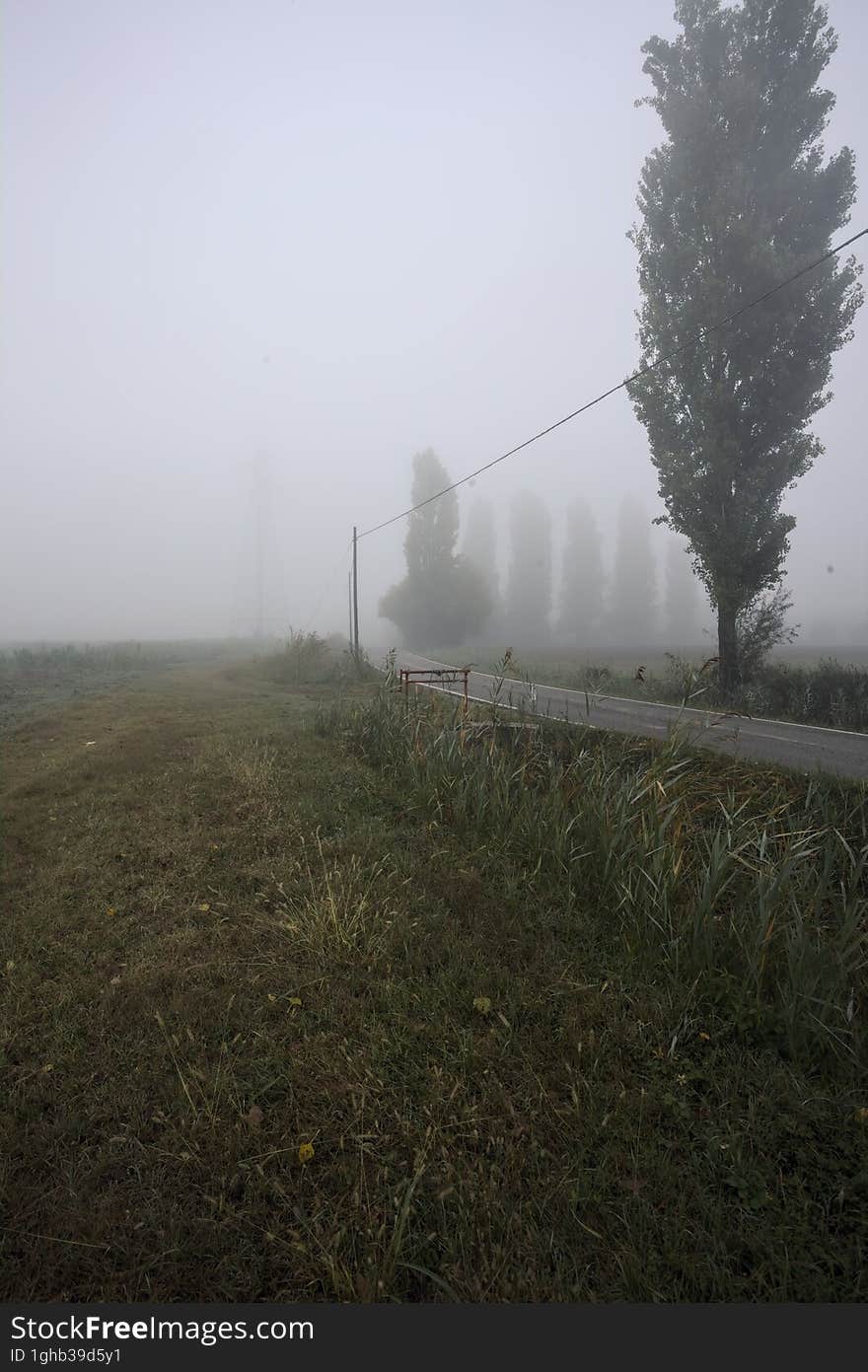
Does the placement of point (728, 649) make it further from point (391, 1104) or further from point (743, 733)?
point (391, 1104)

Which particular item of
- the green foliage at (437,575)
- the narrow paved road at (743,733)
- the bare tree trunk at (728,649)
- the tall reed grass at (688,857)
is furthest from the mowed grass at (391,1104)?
the green foliage at (437,575)

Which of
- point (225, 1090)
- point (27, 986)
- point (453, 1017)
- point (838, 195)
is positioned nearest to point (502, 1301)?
point (453, 1017)

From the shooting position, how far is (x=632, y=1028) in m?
2.83

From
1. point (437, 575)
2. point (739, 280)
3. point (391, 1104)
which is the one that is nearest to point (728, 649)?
point (739, 280)

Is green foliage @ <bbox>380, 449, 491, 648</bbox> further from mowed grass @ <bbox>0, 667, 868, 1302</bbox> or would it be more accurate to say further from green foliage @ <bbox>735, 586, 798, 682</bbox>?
mowed grass @ <bbox>0, 667, 868, 1302</bbox>

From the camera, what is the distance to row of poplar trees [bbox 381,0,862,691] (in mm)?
12031

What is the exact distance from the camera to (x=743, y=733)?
9.40 meters

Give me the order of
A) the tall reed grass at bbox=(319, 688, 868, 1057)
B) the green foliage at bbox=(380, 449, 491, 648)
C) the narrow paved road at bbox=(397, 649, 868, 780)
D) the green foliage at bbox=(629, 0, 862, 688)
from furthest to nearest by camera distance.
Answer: the green foliage at bbox=(380, 449, 491, 648)
the green foliage at bbox=(629, 0, 862, 688)
the narrow paved road at bbox=(397, 649, 868, 780)
the tall reed grass at bbox=(319, 688, 868, 1057)

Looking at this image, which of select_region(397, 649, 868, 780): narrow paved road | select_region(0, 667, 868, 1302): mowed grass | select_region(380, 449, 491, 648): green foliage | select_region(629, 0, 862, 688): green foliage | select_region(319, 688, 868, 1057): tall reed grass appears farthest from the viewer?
select_region(380, 449, 491, 648): green foliage

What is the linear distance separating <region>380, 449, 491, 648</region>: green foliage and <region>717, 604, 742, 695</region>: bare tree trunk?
2741 cm

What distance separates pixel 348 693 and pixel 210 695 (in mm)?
3246

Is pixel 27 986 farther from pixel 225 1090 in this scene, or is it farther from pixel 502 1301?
pixel 502 1301

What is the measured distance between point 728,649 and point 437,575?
92.9 feet

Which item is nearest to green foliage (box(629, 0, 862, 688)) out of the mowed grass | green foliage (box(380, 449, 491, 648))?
the mowed grass
